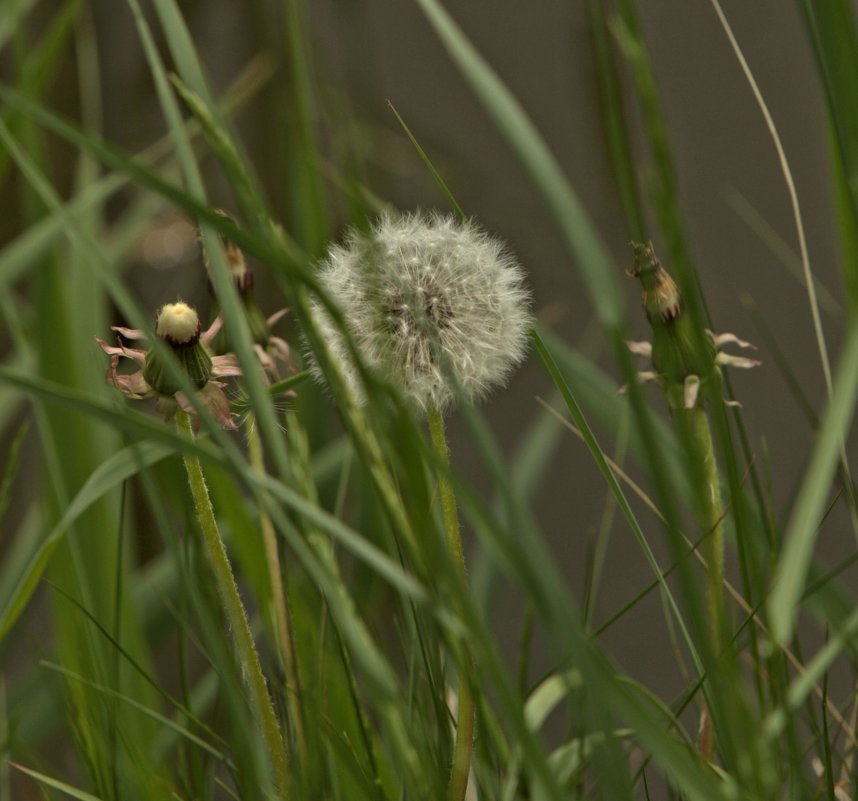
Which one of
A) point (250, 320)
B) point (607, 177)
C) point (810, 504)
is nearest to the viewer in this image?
point (810, 504)

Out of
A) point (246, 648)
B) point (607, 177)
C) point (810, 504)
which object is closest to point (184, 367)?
point (246, 648)

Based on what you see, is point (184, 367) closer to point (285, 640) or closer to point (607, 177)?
point (285, 640)

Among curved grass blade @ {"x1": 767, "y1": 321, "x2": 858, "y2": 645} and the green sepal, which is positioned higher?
the green sepal

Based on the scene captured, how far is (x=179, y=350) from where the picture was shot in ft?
1.47

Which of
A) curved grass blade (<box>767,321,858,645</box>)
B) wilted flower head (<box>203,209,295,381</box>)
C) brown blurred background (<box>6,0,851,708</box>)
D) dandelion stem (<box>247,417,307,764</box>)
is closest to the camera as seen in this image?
curved grass blade (<box>767,321,858,645</box>)

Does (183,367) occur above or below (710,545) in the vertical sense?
above

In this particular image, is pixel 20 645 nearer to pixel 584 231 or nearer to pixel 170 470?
pixel 170 470

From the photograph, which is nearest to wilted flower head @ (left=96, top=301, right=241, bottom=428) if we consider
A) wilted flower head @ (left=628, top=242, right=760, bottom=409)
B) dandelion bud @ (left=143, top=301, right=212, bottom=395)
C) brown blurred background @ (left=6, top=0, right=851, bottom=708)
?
dandelion bud @ (left=143, top=301, right=212, bottom=395)

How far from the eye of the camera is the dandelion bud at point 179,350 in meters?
0.44

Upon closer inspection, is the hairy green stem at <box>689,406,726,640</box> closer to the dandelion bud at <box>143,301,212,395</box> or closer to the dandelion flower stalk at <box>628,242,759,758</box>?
the dandelion flower stalk at <box>628,242,759,758</box>

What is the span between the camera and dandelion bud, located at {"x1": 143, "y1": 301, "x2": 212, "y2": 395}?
1.44 feet

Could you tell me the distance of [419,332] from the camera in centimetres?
46

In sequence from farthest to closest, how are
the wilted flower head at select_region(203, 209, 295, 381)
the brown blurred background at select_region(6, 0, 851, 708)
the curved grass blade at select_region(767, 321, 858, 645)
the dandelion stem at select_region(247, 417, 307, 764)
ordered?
1. the brown blurred background at select_region(6, 0, 851, 708)
2. the wilted flower head at select_region(203, 209, 295, 381)
3. the dandelion stem at select_region(247, 417, 307, 764)
4. the curved grass blade at select_region(767, 321, 858, 645)

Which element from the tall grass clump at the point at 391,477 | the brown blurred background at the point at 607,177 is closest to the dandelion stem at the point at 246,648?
the tall grass clump at the point at 391,477
